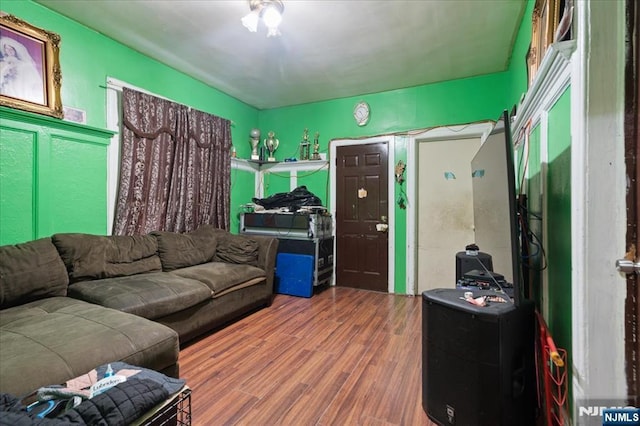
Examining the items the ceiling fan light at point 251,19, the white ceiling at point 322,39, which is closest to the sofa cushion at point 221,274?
the ceiling fan light at point 251,19

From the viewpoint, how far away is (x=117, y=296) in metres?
1.87

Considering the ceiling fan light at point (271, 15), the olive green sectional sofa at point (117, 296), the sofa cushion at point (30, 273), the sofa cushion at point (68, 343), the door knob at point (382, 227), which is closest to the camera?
the sofa cushion at point (68, 343)

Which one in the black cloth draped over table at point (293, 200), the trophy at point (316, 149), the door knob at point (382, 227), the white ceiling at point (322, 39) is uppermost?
the white ceiling at point (322, 39)

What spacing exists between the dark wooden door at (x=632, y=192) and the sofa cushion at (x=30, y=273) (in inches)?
120

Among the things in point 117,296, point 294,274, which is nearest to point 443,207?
point 294,274

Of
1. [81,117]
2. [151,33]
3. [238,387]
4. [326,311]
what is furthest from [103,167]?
[326,311]

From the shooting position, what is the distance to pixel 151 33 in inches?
99.3

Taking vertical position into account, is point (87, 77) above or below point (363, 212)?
above

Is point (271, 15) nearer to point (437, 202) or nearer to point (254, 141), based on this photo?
point (254, 141)

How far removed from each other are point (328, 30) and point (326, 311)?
2.71m

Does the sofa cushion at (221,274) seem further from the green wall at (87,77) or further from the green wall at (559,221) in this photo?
the green wall at (559,221)

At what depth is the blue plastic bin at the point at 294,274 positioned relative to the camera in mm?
3414

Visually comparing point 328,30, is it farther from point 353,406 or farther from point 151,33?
point 353,406

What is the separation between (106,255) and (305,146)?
2.79 metres
